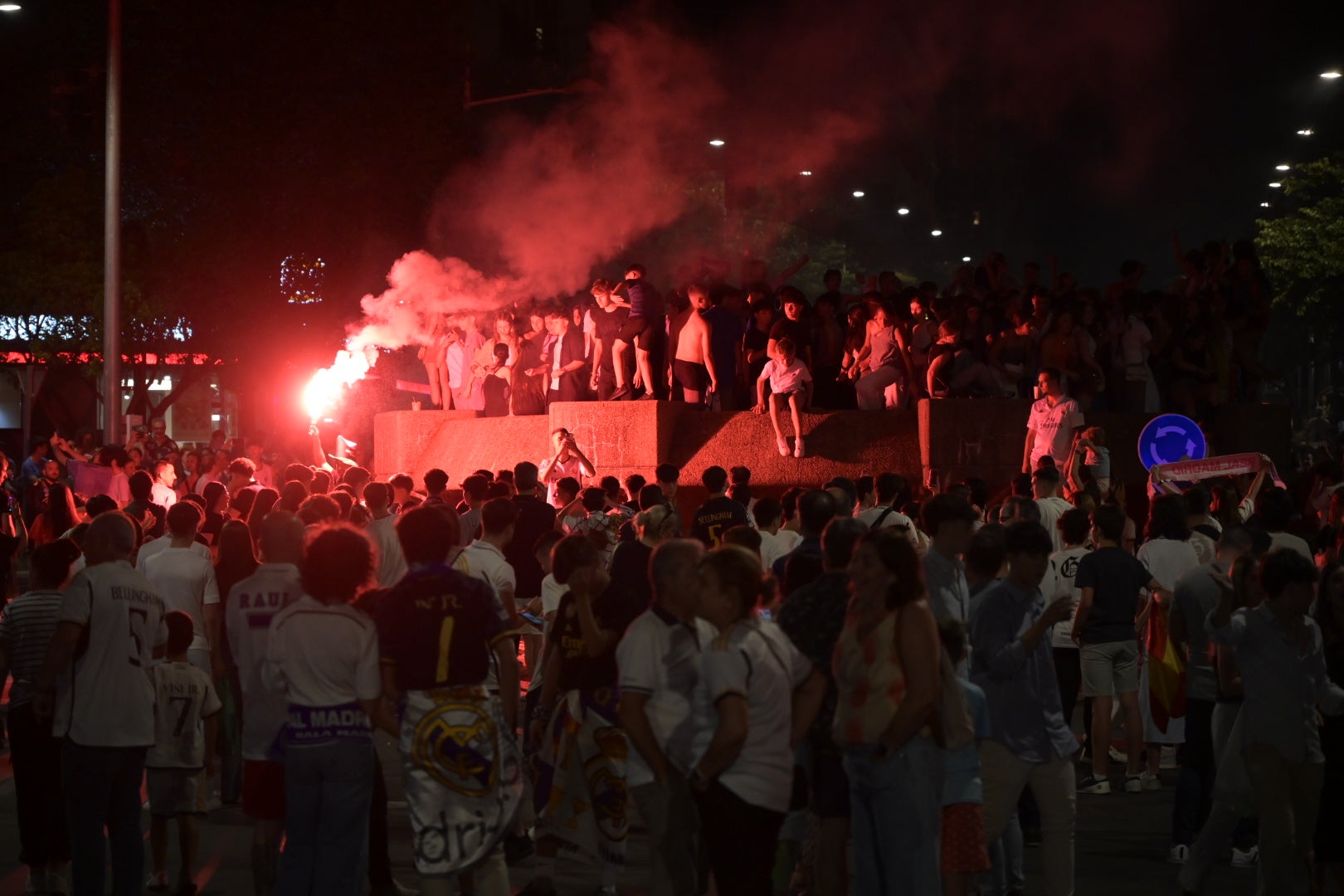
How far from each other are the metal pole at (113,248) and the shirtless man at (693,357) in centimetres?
578

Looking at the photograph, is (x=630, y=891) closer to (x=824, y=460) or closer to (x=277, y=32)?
(x=824, y=460)

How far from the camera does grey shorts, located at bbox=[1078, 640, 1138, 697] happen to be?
→ 9.31 m

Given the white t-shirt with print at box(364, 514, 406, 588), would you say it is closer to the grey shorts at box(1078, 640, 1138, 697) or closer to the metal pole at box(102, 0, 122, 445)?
the grey shorts at box(1078, 640, 1138, 697)

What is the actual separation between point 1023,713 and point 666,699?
1.74 metres

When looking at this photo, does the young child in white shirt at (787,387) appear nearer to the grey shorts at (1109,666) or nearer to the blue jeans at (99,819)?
the grey shorts at (1109,666)

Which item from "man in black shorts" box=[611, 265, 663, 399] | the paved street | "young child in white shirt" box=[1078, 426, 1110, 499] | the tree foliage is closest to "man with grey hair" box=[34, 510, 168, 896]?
the paved street

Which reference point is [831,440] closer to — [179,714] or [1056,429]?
[1056,429]

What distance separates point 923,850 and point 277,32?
2864cm

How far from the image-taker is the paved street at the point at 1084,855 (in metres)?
7.63

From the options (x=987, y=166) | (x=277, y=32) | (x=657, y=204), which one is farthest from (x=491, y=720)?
(x=987, y=166)

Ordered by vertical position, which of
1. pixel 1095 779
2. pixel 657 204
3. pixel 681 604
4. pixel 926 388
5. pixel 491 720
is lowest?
pixel 1095 779

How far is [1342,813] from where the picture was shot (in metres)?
6.65

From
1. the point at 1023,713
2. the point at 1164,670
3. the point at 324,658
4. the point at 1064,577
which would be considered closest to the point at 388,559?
the point at 324,658

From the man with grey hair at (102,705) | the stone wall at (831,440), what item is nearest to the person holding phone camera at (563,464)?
the stone wall at (831,440)
